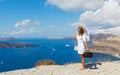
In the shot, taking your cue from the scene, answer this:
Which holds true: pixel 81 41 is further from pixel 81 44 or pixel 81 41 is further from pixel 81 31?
pixel 81 31

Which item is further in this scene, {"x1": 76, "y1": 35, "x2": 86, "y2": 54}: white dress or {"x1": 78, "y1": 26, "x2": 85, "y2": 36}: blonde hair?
{"x1": 76, "y1": 35, "x2": 86, "y2": 54}: white dress

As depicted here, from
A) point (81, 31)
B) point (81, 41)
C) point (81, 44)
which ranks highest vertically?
point (81, 31)

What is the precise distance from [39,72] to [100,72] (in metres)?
3.39

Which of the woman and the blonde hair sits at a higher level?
the blonde hair

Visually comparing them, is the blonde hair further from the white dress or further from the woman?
Answer: the white dress

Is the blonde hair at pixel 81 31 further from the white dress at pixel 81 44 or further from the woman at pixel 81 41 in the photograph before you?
the white dress at pixel 81 44

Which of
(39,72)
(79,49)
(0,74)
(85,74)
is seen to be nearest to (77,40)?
(79,49)

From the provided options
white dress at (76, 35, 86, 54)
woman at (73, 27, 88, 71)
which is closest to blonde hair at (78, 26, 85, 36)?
woman at (73, 27, 88, 71)

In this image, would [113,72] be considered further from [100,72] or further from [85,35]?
[85,35]

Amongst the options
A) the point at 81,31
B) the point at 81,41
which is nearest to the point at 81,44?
the point at 81,41

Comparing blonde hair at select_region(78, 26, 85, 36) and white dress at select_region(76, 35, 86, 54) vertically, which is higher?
blonde hair at select_region(78, 26, 85, 36)

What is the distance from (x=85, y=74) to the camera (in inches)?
517

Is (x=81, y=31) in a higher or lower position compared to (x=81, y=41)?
higher

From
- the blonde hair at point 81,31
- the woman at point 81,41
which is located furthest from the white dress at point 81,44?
the blonde hair at point 81,31
